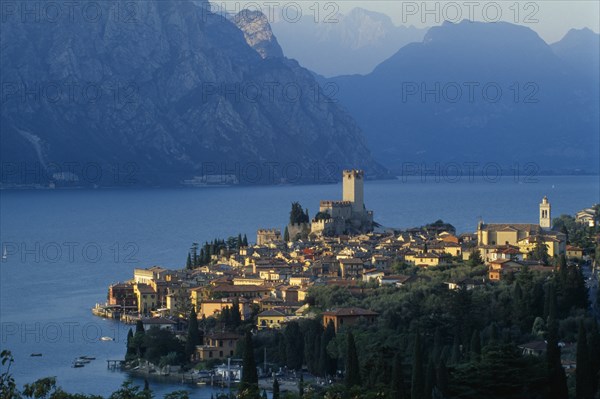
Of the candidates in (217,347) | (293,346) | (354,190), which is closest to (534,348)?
(293,346)

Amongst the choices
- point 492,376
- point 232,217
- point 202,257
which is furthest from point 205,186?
point 492,376

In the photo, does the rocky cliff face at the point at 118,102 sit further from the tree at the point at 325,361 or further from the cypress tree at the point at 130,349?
the tree at the point at 325,361

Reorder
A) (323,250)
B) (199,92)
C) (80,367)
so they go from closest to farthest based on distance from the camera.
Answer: (80,367) < (323,250) < (199,92)

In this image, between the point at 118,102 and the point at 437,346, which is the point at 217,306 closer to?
the point at 437,346

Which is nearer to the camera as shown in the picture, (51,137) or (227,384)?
(227,384)

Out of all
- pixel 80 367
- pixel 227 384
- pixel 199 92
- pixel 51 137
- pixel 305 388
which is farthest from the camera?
pixel 199 92

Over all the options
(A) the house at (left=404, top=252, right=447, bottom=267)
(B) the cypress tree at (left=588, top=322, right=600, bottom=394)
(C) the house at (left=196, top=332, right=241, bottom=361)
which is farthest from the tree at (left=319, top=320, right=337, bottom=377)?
(A) the house at (left=404, top=252, right=447, bottom=267)

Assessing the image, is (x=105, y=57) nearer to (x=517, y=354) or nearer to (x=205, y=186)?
(x=205, y=186)

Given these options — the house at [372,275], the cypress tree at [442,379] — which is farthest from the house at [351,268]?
the cypress tree at [442,379]
